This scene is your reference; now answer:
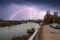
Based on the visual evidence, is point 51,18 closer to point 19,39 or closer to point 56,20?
point 56,20

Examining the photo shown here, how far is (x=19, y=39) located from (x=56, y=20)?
94063 mm

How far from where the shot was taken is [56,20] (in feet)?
412

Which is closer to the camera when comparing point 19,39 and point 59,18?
point 19,39

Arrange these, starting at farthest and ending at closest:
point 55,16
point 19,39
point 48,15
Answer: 1. point 48,15
2. point 55,16
3. point 19,39

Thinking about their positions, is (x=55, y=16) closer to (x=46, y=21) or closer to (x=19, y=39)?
(x=46, y=21)

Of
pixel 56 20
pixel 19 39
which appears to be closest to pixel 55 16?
pixel 56 20

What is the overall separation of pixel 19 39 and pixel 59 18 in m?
94.8

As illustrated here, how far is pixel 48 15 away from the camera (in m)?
132

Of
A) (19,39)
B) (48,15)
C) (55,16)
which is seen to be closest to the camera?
(19,39)

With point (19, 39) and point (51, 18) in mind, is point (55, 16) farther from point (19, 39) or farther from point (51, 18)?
point (19, 39)

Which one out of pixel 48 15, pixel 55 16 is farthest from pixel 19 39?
pixel 48 15

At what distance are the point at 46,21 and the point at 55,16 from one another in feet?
27.0

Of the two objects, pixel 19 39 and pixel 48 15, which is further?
pixel 48 15

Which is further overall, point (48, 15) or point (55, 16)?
point (48, 15)
